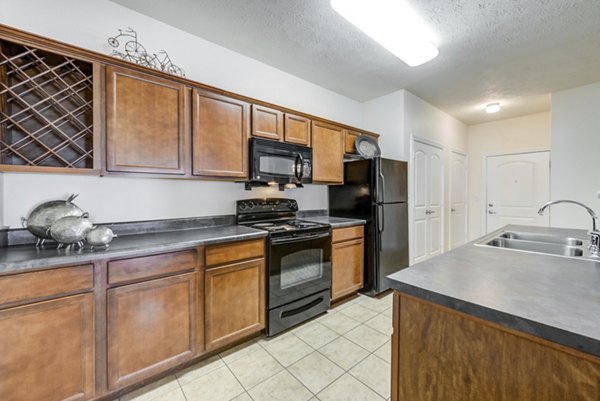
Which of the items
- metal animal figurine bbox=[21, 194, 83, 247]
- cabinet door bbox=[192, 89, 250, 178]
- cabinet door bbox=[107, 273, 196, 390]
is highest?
cabinet door bbox=[192, 89, 250, 178]

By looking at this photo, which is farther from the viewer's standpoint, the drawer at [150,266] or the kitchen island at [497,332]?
the drawer at [150,266]

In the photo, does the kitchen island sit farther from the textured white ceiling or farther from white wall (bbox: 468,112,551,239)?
white wall (bbox: 468,112,551,239)

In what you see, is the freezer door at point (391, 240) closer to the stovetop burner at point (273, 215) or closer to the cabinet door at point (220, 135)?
the stovetop burner at point (273, 215)

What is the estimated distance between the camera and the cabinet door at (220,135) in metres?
1.98

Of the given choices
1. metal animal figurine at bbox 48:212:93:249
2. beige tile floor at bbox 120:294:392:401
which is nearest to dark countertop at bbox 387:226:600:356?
beige tile floor at bbox 120:294:392:401

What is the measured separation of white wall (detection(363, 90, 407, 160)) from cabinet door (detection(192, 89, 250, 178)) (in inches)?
86.6

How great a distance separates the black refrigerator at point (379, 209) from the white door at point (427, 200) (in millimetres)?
478

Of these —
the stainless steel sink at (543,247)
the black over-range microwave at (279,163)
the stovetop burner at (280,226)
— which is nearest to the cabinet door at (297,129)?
the black over-range microwave at (279,163)

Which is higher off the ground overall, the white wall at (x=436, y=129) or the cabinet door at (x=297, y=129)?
the white wall at (x=436, y=129)

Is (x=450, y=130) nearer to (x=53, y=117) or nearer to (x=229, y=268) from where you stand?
(x=229, y=268)

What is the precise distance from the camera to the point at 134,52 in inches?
78.1

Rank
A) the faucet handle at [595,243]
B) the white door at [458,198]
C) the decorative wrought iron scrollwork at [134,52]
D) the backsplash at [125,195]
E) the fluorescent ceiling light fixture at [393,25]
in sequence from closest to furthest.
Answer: the faucet handle at [595,243] → the backsplash at [125,195] → the fluorescent ceiling light fixture at [393,25] → the decorative wrought iron scrollwork at [134,52] → the white door at [458,198]

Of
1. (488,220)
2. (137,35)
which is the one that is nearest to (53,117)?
(137,35)

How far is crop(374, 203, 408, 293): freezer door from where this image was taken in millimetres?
2883
